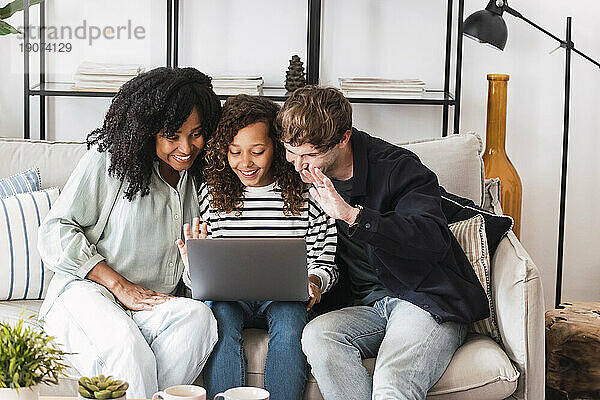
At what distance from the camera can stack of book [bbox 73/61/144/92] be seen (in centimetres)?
304

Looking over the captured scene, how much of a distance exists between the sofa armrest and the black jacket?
65 mm

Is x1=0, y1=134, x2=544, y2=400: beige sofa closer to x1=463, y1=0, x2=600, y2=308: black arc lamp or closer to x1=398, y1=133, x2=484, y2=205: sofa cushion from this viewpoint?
x1=398, y1=133, x2=484, y2=205: sofa cushion

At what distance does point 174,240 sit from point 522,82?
1.64 m

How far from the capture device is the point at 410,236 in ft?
6.54

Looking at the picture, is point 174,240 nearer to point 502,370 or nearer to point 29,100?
point 502,370

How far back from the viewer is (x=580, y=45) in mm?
3293

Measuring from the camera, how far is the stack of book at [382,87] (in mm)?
3059

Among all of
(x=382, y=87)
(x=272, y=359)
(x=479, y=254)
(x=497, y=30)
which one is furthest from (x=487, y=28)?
(x=272, y=359)

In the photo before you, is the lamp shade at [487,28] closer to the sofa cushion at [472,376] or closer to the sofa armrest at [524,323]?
the sofa armrest at [524,323]

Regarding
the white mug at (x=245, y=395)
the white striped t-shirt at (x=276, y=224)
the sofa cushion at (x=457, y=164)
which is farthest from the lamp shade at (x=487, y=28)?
the white mug at (x=245, y=395)

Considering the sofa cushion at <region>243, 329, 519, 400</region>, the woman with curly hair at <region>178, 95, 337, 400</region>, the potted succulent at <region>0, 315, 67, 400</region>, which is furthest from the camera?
the woman with curly hair at <region>178, 95, 337, 400</region>

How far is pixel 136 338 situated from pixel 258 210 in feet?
1.67

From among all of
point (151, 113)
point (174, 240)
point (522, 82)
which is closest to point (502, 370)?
point (174, 240)

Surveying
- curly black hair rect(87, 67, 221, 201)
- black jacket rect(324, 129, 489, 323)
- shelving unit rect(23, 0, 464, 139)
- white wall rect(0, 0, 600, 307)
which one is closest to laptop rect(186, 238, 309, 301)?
black jacket rect(324, 129, 489, 323)
